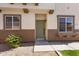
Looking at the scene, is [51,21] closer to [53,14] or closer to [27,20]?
[53,14]

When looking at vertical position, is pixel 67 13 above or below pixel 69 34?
above

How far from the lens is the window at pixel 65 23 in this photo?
21.8 m

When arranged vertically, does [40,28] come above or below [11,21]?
below

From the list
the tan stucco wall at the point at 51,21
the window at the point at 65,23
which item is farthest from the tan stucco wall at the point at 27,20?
the window at the point at 65,23

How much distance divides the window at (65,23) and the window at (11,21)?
4038mm

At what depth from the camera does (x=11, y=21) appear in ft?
70.6

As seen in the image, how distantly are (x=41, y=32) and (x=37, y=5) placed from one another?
3.57 metres

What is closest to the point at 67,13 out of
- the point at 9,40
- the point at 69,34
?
the point at 69,34

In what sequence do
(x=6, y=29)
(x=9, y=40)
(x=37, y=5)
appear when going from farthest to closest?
(x=6, y=29) → (x=37, y=5) → (x=9, y=40)

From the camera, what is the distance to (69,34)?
2162 centimetres

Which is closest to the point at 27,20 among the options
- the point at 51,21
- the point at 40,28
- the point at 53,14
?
the point at 40,28

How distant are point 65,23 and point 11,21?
534 cm

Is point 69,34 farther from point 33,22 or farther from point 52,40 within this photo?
point 33,22

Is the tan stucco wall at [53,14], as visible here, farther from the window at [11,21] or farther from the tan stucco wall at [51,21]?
the window at [11,21]
